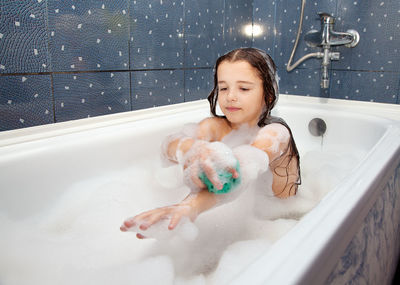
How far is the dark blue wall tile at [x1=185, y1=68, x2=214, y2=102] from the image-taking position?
1.70 m

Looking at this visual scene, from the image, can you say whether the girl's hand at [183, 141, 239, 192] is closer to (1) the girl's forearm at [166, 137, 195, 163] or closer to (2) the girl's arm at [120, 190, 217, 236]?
(2) the girl's arm at [120, 190, 217, 236]

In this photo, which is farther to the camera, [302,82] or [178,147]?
[302,82]

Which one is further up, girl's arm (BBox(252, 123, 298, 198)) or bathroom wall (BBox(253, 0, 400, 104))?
bathroom wall (BBox(253, 0, 400, 104))

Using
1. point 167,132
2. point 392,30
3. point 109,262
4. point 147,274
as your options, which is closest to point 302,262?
point 147,274

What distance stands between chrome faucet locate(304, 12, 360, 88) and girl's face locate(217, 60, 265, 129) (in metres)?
0.85

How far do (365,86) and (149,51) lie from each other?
3.80 ft

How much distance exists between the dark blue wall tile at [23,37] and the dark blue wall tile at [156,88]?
402mm

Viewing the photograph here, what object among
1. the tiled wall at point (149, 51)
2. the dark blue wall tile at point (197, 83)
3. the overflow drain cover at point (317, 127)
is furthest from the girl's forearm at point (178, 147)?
the overflow drain cover at point (317, 127)

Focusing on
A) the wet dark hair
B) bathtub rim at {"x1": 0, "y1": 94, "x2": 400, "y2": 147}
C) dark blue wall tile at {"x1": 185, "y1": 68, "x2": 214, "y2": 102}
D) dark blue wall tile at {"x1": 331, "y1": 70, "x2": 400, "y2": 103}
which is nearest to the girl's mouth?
the wet dark hair

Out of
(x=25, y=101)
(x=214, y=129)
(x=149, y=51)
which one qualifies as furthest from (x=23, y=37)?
(x=214, y=129)

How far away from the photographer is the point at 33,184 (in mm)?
952

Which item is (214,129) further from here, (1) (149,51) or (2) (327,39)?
(2) (327,39)

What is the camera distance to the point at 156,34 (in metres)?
1.46

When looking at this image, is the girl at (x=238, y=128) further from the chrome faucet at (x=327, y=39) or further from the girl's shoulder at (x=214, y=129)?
the chrome faucet at (x=327, y=39)
